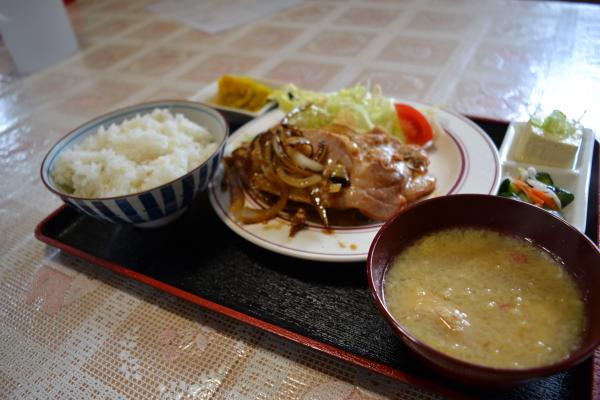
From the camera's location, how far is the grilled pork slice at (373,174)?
1.82 m

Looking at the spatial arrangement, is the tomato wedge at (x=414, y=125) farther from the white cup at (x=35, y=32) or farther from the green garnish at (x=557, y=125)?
the white cup at (x=35, y=32)

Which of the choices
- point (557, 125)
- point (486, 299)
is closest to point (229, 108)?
point (557, 125)

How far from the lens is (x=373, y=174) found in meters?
1.85

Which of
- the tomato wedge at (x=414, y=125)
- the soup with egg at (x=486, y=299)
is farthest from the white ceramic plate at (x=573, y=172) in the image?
the soup with egg at (x=486, y=299)

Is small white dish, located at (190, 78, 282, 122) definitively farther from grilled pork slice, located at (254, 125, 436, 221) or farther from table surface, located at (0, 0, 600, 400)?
grilled pork slice, located at (254, 125, 436, 221)

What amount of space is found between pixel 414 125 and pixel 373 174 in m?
0.65

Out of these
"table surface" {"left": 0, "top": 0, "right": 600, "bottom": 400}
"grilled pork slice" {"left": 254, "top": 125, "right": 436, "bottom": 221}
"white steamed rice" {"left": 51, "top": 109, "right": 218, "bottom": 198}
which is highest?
"white steamed rice" {"left": 51, "top": 109, "right": 218, "bottom": 198}

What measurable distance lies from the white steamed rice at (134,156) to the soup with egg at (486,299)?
105 cm

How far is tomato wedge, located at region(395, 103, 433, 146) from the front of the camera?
226 centimetres

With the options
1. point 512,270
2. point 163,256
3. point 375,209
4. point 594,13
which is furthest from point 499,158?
point 594,13

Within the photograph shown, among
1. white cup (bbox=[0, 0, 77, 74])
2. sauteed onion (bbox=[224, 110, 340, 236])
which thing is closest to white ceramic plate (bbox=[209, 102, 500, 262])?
sauteed onion (bbox=[224, 110, 340, 236])

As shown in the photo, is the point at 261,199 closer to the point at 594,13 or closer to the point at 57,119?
the point at 57,119

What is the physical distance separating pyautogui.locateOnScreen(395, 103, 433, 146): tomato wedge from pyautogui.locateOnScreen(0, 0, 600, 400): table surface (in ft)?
1.89

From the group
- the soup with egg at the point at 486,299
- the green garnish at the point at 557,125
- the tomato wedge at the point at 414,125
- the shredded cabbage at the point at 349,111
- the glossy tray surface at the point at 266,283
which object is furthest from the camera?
the shredded cabbage at the point at 349,111
